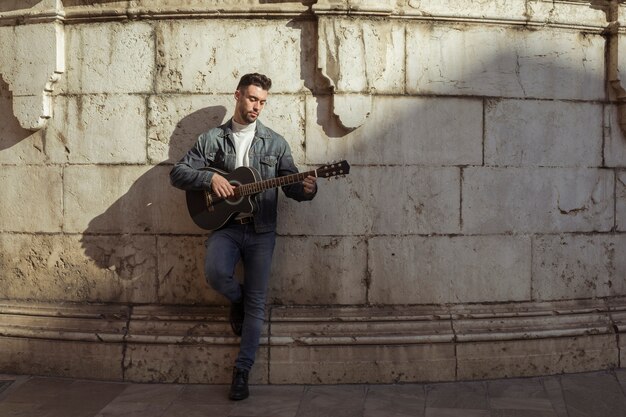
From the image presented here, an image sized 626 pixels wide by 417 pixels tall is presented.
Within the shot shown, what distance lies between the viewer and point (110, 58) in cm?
593

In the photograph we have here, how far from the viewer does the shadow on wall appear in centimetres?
613

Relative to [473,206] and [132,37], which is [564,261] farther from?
[132,37]

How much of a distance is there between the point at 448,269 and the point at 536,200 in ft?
3.24

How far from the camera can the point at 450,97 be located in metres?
5.88

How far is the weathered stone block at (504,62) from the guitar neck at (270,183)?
1.36 meters

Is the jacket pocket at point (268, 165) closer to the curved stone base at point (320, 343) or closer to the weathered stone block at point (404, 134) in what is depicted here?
the weathered stone block at point (404, 134)

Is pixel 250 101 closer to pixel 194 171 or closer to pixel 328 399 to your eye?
pixel 194 171

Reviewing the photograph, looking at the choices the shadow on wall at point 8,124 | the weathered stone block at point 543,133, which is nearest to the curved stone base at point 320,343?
the weathered stone block at point 543,133

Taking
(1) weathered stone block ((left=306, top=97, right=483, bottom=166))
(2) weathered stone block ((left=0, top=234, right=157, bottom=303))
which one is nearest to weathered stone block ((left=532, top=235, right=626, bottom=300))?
(1) weathered stone block ((left=306, top=97, right=483, bottom=166))

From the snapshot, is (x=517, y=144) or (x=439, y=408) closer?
(x=439, y=408)

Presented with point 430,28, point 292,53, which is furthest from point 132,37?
point 430,28

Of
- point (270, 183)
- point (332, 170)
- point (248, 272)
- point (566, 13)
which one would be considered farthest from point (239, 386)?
point (566, 13)

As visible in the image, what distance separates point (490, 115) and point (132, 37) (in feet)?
10.1

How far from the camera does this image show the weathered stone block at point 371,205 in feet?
19.1
